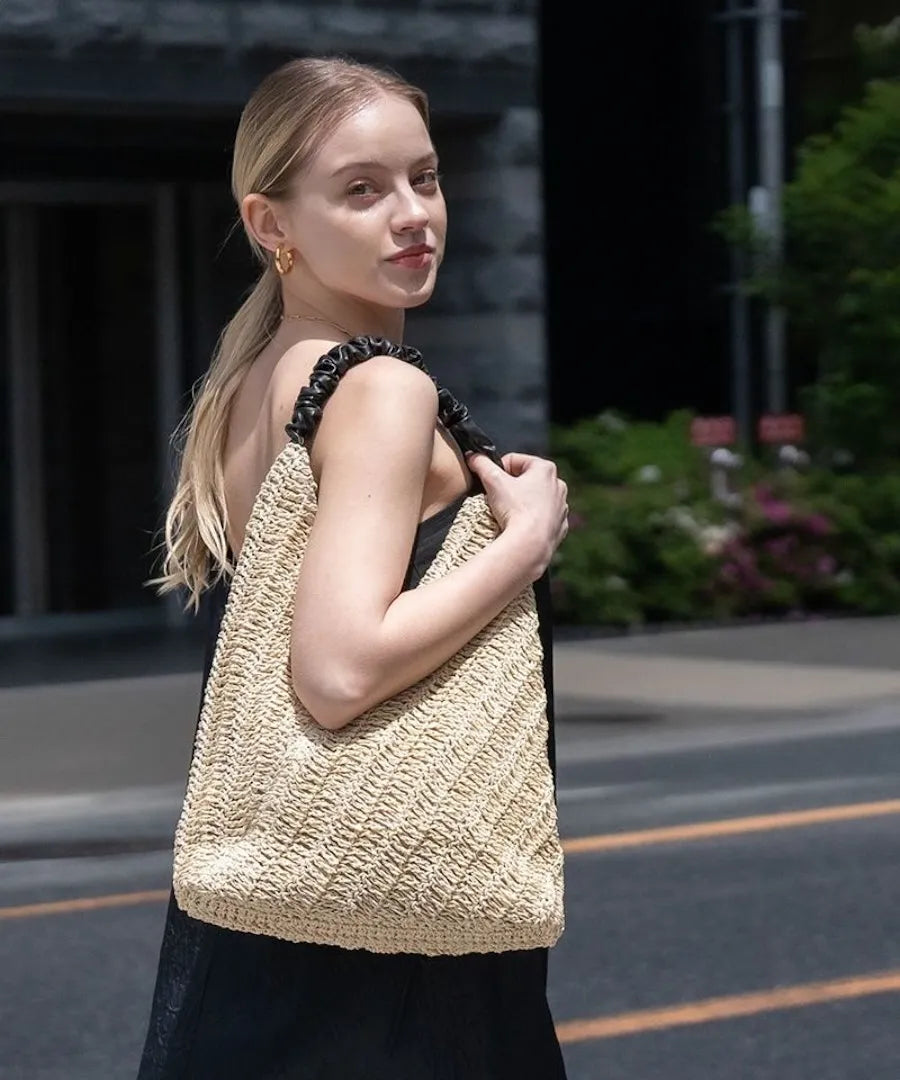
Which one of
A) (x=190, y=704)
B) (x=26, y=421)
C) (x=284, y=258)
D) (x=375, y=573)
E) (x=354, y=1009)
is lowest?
(x=190, y=704)

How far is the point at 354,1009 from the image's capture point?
249cm

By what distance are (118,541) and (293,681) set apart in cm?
1431

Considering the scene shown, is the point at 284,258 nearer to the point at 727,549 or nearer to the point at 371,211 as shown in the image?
the point at 371,211

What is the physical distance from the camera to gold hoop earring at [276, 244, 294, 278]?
101 inches

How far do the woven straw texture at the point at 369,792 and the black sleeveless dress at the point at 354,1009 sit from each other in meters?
0.10

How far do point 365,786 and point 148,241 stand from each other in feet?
47.1

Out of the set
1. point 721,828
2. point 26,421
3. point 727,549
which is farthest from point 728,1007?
point 26,421

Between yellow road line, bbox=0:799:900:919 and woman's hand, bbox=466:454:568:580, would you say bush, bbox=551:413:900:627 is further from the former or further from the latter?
woman's hand, bbox=466:454:568:580

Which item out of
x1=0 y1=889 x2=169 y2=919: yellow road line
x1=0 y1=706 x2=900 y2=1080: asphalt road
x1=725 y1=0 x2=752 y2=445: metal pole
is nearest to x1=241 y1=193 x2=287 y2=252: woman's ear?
x1=0 y1=706 x2=900 y2=1080: asphalt road

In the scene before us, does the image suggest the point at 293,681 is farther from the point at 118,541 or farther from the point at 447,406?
the point at 118,541

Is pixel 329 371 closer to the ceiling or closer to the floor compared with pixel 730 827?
closer to the ceiling

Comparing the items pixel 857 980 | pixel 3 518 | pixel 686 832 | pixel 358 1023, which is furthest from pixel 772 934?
pixel 3 518

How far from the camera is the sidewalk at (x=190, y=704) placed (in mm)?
9211

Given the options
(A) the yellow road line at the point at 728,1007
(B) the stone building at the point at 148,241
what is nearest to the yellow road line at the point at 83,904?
(A) the yellow road line at the point at 728,1007
